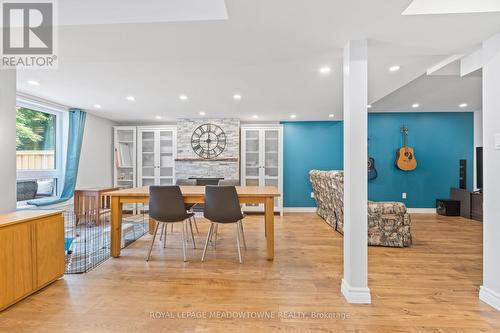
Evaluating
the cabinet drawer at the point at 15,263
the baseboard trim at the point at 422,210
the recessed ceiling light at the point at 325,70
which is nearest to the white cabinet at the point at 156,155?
the cabinet drawer at the point at 15,263

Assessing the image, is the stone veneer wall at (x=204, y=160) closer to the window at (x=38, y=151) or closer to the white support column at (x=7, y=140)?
the window at (x=38, y=151)

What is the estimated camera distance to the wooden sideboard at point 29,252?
1.72 m

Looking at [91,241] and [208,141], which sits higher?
[208,141]

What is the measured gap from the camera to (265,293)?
78.7 inches

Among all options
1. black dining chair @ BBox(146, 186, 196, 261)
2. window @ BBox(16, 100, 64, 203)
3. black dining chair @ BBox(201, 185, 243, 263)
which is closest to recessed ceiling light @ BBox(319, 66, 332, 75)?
black dining chair @ BBox(201, 185, 243, 263)

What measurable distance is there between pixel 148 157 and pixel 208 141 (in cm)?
154

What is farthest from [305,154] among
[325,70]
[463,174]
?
[463,174]

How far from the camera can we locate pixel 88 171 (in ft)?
16.1

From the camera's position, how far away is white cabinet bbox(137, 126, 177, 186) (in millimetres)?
5508

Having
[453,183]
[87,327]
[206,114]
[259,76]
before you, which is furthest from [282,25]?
[453,183]

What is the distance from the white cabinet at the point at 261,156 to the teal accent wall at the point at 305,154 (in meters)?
0.28

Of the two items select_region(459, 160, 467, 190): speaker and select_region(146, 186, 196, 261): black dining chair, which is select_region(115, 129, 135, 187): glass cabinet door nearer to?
select_region(146, 186, 196, 261): black dining chair

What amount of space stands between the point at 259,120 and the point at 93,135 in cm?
360

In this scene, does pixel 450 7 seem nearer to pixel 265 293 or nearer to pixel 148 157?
pixel 265 293
